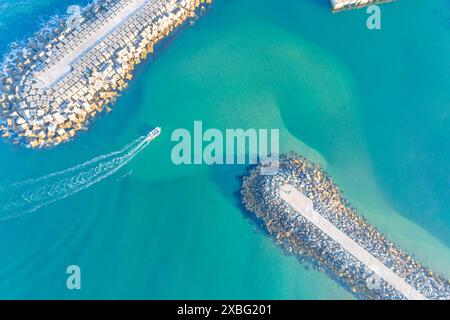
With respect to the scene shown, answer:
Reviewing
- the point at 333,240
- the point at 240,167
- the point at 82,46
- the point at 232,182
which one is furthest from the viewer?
the point at 82,46

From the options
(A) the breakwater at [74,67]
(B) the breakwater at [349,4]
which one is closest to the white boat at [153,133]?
(A) the breakwater at [74,67]

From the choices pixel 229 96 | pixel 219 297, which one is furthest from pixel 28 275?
pixel 229 96

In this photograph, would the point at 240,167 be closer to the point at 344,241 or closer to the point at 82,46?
the point at 344,241

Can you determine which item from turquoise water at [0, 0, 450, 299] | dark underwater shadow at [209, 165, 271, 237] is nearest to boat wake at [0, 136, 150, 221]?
turquoise water at [0, 0, 450, 299]

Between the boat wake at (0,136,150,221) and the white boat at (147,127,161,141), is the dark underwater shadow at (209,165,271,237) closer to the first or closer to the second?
the white boat at (147,127,161,141)

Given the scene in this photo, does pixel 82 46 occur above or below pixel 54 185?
above

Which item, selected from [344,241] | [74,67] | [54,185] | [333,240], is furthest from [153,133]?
[344,241]

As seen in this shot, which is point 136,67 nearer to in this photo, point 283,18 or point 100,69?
point 100,69
